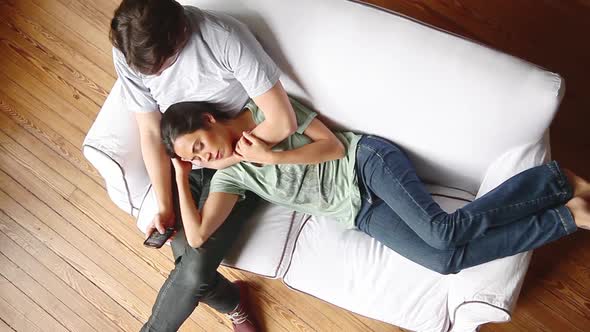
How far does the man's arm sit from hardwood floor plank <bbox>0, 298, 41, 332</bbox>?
74cm

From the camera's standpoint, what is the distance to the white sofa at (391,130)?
1.28 metres

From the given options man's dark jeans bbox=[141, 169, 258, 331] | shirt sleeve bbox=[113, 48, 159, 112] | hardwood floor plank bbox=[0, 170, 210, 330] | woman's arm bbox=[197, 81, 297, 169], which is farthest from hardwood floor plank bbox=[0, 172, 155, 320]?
woman's arm bbox=[197, 81, 297, 169]

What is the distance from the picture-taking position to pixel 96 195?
2.05 metres

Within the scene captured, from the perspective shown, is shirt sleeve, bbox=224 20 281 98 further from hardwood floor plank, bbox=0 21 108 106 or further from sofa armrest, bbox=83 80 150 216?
hardwood floor plank, bbox=0 21 108 106

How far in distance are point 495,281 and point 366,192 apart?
40 centimetres

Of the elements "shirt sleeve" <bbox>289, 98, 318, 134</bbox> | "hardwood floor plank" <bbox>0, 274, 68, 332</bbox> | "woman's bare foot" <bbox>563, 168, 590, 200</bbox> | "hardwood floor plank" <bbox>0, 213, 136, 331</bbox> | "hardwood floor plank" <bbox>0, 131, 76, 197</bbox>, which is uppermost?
"woman's bare foot" <bbox>563, 168, 590, 200</bbox>

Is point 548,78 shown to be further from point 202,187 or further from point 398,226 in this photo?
point 202,187

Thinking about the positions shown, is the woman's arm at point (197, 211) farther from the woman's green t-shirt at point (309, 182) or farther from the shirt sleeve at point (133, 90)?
the shirt sleeve at point (133, 90)

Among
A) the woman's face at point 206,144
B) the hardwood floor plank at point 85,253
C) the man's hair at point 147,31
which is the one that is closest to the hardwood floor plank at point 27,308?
the hardwood floor plank at point 85,253

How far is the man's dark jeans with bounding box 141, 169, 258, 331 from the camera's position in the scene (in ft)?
4.88

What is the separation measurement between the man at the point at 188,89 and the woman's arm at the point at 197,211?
32 millimetres

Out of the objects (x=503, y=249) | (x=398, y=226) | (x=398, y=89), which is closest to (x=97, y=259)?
(x=398, y=226)

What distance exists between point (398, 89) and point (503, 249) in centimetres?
47

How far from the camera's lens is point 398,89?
1.34 meters
